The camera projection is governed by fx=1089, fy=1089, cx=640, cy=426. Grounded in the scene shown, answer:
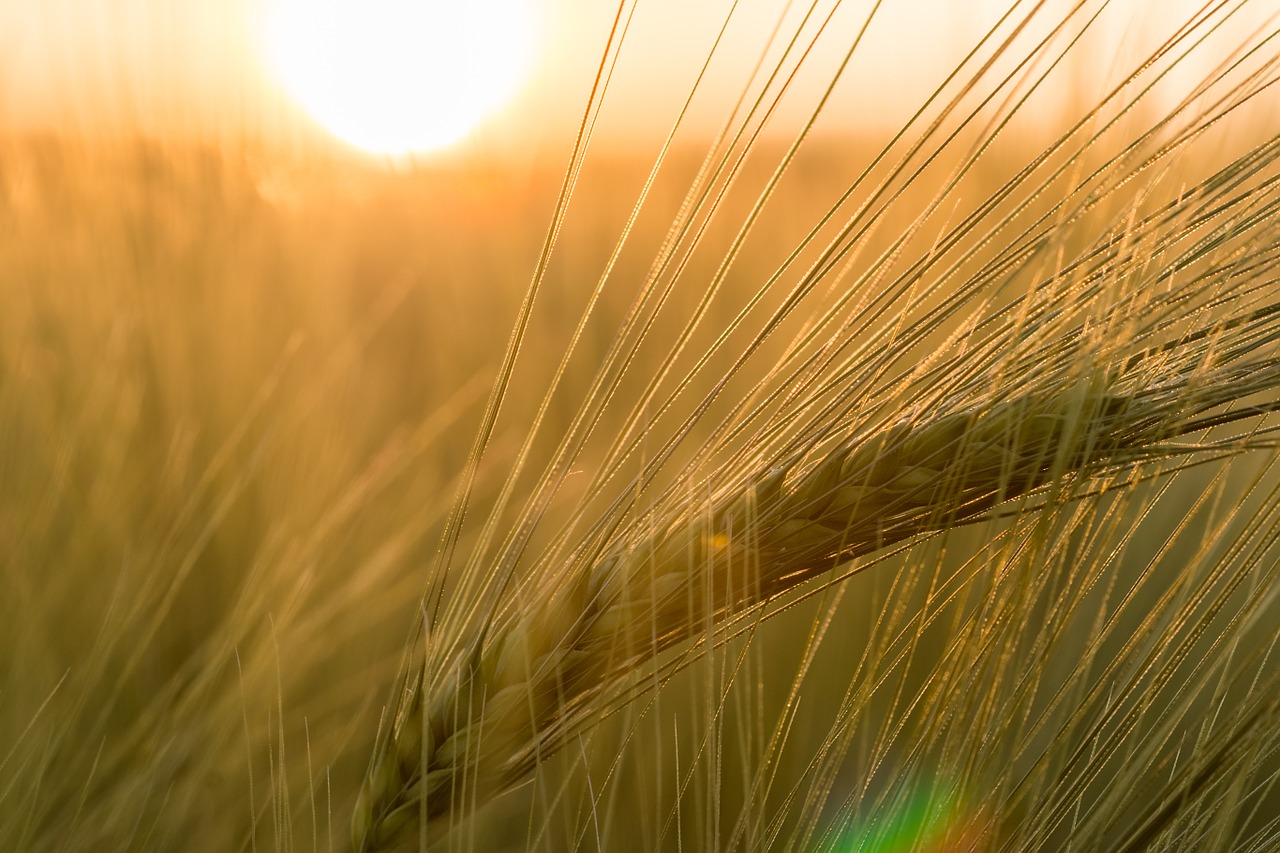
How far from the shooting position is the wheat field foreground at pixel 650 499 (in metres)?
0.47

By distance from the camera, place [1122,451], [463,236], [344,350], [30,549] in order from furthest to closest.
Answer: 1. [463,236]
2. [344,350]
3. [30,549]
4. [1122,451]

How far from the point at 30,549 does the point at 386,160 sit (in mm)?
1003

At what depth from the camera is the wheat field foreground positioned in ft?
1.54

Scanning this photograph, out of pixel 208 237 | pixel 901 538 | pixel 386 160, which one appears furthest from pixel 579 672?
pixel 386 160

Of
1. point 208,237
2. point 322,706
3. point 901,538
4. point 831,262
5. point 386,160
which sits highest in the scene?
point 386,160

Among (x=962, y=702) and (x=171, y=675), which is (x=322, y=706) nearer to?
(x=171, y=675)

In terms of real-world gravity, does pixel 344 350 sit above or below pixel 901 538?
above

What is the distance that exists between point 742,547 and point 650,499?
1.09 feet

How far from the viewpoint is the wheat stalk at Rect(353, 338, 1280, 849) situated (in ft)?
1.47

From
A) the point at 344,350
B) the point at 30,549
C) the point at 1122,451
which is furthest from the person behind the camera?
the point at 344,350

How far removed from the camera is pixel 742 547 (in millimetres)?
471

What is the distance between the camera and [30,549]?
35.3 inches

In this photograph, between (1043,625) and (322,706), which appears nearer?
(1043,625)

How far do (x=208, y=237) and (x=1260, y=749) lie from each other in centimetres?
111
